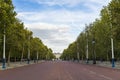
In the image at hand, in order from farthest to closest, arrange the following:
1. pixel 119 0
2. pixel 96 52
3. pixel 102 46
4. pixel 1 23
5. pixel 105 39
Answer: pixel 96 52, pixel 102 46, pixel 105 39, pixel 119 0, pixel 1 23

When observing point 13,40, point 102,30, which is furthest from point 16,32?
point 102,30

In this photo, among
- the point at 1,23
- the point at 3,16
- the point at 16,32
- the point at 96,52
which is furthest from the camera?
the point at 96,52

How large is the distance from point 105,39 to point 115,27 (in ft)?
91.2

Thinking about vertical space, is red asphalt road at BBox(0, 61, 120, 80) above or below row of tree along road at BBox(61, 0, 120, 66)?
below

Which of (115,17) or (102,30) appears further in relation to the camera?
Answer: (102,30)

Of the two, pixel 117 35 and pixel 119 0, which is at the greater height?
pixel 119 0

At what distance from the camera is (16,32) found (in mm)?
67312

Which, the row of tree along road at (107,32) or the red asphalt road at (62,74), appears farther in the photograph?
the row of tree along road at (107,32)

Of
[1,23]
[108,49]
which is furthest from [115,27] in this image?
[108,49]

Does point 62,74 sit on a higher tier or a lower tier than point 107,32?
lower

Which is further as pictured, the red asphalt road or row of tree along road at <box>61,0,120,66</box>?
row of tree along road at <box>61,0,120,66</box>

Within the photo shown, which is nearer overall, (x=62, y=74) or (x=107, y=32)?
(x=62, y=74)

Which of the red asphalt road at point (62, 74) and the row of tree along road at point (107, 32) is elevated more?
the row of tree along road at point (107, 32)

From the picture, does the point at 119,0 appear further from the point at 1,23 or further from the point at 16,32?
the point at 16,32
